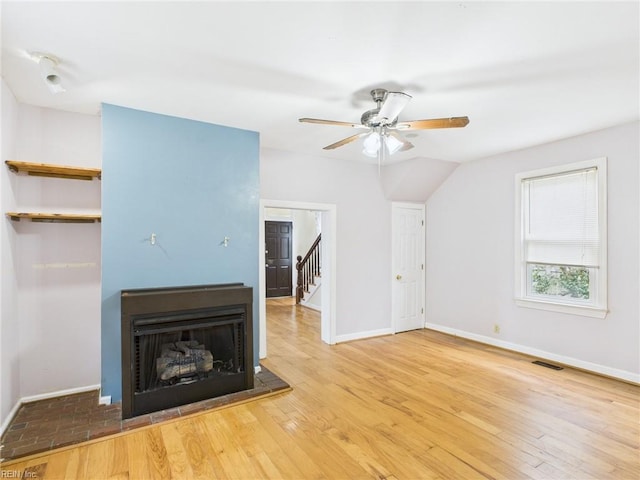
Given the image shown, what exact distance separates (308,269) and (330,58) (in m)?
6.11

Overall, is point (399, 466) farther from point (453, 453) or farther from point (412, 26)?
point (412, 26)

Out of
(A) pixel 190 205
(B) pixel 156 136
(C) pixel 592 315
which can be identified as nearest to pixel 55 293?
(A) pixel 190 205

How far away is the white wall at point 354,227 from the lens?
4.62m

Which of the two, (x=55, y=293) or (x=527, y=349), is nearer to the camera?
(x=55, y=293)

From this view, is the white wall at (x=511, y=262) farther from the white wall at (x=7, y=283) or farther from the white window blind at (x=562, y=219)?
the white wall at (x=7, y=283)

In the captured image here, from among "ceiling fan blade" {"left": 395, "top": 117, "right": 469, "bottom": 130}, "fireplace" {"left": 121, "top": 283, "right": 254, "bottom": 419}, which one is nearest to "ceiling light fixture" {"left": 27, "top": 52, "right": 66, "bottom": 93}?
"fireplace" {"left": 121, "top": 283, "right": 254, "bottom": 419}

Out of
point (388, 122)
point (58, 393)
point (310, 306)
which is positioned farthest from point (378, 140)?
point (310, 306)

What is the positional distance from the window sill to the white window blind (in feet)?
1.58

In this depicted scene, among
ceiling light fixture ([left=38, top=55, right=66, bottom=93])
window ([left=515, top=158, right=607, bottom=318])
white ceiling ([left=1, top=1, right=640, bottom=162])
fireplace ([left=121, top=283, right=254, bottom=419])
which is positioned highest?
white ceiling ([left=1, top=1, right=640, bottom=162])

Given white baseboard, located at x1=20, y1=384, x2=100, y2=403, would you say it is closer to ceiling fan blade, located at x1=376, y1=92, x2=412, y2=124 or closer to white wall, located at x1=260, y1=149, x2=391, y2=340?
white wall, located at x1=260, y1=149, x2=391, y2=340

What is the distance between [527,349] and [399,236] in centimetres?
231

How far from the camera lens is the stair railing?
310 inches

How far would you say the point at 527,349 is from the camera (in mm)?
4379

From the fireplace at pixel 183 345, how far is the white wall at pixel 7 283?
0.80m
